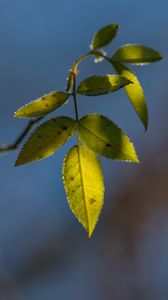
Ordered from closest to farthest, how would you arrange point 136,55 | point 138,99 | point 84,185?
point 84,185 < point 138,99 < point 136,55

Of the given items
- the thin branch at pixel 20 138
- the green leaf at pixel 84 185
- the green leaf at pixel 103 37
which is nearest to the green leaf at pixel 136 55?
the green leaf at pixel 103 37

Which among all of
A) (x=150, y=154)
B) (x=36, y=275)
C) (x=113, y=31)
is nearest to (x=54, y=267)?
(x=36, y=275)

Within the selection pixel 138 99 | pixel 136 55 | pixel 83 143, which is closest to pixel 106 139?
pixel 83 143

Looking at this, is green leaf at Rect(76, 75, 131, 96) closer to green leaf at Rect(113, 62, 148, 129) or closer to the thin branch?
green leaf at Rect(113, 62, 148, 129)

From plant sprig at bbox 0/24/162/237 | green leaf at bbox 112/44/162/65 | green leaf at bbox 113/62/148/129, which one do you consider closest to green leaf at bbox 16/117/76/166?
plant sprig at bbox 0/24/162/237

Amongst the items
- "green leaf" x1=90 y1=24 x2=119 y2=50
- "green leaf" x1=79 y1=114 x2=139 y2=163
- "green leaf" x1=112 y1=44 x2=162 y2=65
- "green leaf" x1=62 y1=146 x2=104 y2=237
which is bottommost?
"green leaf" x1=62 y1=146 x2=104 y2=237

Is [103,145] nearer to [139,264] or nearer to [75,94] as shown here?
[75,94]

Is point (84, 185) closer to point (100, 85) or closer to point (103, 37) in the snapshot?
point (100, 85)
